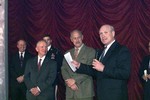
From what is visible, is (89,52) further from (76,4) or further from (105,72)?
(76,4)

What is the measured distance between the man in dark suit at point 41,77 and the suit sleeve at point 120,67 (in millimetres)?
1051

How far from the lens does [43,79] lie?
487 cm

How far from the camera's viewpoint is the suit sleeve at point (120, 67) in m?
4.02

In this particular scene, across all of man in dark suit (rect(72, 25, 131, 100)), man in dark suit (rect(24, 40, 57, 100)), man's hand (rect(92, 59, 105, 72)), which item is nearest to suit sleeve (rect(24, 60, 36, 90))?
man in dark suit (rect(24, 40, 57, 100))

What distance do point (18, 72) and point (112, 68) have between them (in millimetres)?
2171

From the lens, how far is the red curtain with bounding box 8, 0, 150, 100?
6.17 meters

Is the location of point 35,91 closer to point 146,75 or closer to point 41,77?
point 41,77

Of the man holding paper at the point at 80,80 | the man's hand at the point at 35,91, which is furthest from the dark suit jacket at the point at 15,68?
the man holding paper at the point at 80,80

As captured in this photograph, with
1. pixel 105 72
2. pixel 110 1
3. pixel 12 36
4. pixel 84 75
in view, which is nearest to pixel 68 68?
pixel 84 75

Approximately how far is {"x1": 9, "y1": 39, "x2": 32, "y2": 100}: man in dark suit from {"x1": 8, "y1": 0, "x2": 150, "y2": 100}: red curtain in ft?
3.86

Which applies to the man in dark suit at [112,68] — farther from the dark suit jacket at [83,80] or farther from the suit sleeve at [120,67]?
the dark suit jacket at [83,80]

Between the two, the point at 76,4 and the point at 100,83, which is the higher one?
the point at 76,4

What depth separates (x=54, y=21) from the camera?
702 centimetres

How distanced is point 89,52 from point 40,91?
0.86m
